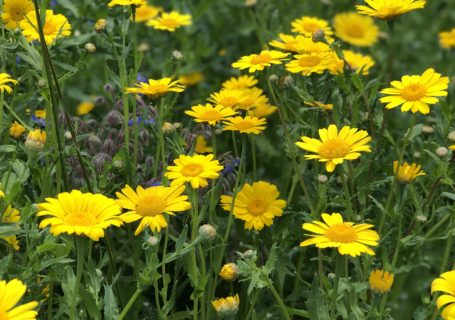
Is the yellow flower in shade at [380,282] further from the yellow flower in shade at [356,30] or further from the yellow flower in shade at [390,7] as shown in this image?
the yellow flower in shade at [356,30]

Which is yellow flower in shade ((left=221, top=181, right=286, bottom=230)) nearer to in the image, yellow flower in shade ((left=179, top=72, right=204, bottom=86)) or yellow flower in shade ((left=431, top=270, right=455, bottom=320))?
yellow flower in shade ((left=431, top=270, right=455, bottom=320))

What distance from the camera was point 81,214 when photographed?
1.96 meters

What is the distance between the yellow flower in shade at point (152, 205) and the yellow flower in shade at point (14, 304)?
0.37m

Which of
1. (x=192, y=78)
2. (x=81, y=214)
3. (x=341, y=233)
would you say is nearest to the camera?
(x=81, y=214)

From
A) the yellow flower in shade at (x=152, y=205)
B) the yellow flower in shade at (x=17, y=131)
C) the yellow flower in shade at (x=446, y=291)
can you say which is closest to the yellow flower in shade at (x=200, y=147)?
the yellow flower in shade at (x=17, y=131)

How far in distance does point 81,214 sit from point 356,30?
2.70 meters

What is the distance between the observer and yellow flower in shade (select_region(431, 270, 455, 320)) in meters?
1.99

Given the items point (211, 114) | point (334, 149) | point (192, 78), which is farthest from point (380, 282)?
point (192, 78)

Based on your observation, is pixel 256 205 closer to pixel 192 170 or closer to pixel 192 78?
pixel 192 170

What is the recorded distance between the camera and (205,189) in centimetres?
265

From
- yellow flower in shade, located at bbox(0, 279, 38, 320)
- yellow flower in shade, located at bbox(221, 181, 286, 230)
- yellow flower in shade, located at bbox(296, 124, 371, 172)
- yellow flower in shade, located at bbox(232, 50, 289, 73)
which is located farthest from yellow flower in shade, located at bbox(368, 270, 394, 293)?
yellow flower in shade, located at bbox(0, 279, 38, 320)

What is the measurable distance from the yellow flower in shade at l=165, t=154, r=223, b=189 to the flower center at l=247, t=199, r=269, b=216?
0.38 metres

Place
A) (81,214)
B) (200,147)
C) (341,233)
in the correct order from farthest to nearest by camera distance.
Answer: (200,147) → (341,233) → (81,214)

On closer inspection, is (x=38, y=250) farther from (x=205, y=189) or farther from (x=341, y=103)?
(x=341, y=103)
